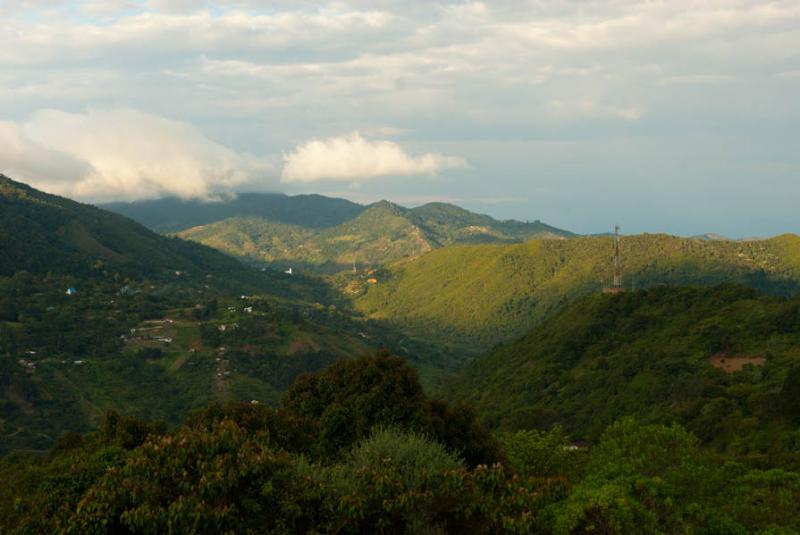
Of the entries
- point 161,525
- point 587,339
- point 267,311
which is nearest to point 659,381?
point 587,339

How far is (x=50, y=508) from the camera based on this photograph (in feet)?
75.3

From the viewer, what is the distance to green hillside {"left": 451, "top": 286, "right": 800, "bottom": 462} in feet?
215

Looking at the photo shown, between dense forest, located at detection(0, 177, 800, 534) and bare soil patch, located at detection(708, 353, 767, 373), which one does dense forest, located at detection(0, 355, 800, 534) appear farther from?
bare soil patch, located at detection(708, 353, 767, 373)

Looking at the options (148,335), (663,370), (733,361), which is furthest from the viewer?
(148,335)

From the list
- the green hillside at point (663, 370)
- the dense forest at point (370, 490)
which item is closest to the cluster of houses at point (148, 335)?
the green hillside at point (663, 370)

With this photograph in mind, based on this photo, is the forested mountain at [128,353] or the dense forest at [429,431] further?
the forested mountain at [128,353]

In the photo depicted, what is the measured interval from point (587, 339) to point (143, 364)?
85767 millimetres

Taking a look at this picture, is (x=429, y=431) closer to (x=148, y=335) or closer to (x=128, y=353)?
(x=128, y=353)

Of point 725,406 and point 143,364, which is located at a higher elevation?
point 725,406

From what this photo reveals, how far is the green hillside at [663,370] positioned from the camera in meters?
65.4

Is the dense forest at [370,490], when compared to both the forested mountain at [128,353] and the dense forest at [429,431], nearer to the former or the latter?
the dense forest at [429,431]

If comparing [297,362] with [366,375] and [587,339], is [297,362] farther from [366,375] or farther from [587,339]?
[366,375]

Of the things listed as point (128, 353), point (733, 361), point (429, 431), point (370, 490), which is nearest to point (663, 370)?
point (733, 361)

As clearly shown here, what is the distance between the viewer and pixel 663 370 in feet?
298
